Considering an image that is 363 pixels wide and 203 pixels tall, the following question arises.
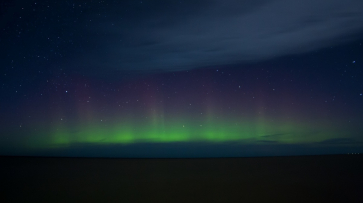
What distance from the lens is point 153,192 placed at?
129 inches

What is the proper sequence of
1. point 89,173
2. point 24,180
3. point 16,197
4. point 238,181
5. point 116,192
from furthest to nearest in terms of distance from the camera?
1. point 89,173
2. point 24,180
3. point 238,181
4. point 116,192
5. point 16,197


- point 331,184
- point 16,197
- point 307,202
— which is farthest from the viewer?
point 331,184

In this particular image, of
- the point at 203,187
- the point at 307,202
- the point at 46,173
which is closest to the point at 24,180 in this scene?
the point at 46,173

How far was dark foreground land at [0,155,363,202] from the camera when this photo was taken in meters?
3.03

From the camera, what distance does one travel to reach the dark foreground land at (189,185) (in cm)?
303

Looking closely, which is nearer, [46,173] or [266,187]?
[266,187]

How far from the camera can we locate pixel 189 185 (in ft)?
11.8

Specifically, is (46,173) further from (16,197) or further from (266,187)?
(266,187)

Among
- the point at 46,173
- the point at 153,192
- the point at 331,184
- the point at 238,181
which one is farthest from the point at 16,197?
the point at 331,184

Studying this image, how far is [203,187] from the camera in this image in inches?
137

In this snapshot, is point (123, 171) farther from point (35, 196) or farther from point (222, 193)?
point (222, 193)

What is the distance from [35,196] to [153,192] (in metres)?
1.27

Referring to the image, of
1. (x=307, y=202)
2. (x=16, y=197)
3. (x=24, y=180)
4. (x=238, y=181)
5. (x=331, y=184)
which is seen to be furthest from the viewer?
(x=24, y=180)

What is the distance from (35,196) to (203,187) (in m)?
1.88
